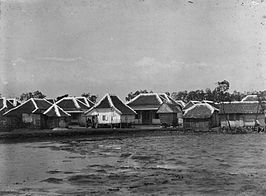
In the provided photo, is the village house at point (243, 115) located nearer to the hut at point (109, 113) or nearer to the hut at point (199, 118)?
the hut at point (199, 118)

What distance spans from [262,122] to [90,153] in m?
29.9

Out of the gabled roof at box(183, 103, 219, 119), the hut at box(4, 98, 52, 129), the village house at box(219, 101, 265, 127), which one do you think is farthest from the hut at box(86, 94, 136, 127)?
the village house at box(219, 101, 265, 127)

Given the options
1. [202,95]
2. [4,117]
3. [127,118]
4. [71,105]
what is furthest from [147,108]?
[202,95]

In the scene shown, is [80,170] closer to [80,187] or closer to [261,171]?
[80,187]

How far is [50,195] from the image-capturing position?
10.8 metres

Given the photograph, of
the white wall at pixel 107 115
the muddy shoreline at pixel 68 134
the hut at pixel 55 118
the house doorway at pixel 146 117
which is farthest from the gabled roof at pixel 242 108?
the hut at pixel 55 118

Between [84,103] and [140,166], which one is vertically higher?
[84,103]

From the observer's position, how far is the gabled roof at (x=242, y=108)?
46.2 metres

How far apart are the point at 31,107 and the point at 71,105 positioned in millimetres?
8977

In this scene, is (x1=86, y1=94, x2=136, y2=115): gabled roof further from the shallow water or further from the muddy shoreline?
the shallow water

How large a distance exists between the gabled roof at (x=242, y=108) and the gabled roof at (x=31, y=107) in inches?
808

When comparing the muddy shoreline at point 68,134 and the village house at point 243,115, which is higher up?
the village house at point 243,115

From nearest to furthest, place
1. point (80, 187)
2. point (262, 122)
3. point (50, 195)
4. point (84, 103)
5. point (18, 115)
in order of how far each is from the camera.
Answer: point (50, 195)
point (80, 187)
point (18, 115)
point (262, 122)
point (84, 103)

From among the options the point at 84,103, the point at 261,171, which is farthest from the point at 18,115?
the point at 261,171
